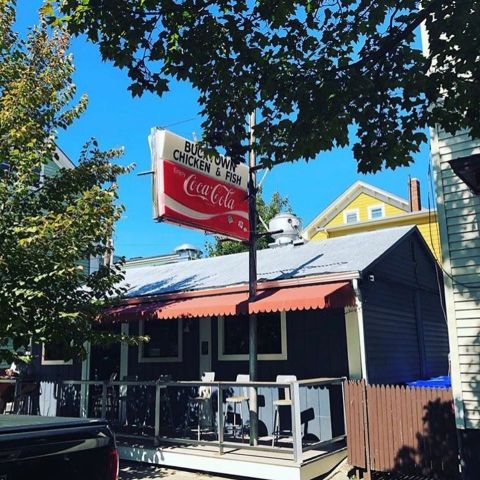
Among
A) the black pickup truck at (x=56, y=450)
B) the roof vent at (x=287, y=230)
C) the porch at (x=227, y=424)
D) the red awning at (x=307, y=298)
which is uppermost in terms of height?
the roof vent at (x=287, y=230)

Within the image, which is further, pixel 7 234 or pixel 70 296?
pixel 70 296

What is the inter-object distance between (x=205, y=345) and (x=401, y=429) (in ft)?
16.8

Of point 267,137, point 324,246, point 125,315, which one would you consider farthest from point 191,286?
point 267,137

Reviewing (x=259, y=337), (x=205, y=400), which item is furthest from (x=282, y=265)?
(x=205, y=400)

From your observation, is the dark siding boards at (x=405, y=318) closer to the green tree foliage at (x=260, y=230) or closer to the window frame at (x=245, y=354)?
the window frame at (x=245, y=354)

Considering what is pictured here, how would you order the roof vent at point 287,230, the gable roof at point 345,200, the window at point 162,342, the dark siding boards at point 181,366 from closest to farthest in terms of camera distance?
the dark siding boards at point 181,366, the window at point 162,342, the roof vent at point 287,230, the gable roof at point 345,200

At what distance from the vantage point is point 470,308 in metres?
7.53

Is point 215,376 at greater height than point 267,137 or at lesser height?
lesser

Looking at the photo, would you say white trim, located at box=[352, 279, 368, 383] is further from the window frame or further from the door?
the door

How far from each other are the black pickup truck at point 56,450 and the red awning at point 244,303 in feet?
17.5

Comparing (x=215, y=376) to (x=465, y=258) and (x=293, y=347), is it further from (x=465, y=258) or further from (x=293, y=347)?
(x=465, y=258)

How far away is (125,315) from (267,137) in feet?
20.1

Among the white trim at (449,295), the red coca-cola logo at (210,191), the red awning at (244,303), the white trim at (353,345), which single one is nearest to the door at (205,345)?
the red awning at (244,303)

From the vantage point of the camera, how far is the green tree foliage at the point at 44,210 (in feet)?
24.4
